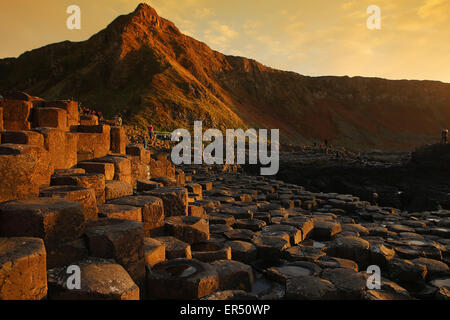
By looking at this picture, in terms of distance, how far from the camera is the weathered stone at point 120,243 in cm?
294

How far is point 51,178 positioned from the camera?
13.3ft

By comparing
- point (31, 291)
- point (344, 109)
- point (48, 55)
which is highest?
point (48, 55)

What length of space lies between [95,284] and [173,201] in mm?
2702

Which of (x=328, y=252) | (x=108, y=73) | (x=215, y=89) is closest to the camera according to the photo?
(x=328, y=252)

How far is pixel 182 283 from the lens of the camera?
3.08 metres

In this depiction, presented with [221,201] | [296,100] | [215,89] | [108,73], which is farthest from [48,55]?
[221,201]

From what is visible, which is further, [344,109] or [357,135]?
[344,109]

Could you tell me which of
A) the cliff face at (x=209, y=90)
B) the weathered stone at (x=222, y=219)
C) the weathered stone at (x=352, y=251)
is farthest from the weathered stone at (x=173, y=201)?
the cliff face at (x=209, y=90)

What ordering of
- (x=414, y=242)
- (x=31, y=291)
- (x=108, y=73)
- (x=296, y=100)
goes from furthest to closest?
(x=296, y=100), (x=108, y=73), (x=414, y=242), (x=31, y=291)

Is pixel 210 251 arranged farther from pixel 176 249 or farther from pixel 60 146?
pixel 60 146

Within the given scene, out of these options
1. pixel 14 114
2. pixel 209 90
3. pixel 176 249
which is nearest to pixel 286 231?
pixel 176 249

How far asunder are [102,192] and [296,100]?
64889 mm

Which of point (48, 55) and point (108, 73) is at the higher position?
point (48, 55)
